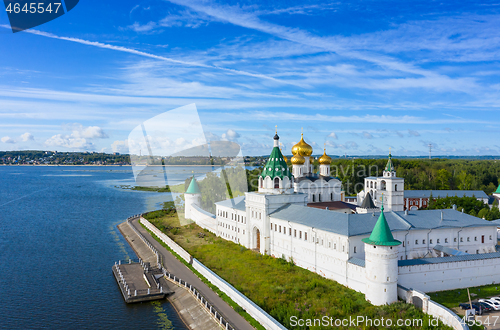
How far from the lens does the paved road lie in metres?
20.0

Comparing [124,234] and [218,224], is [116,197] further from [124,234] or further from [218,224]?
[218,224]

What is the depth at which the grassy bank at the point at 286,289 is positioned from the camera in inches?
774

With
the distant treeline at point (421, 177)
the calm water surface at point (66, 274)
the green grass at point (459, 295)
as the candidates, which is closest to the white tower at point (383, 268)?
the green grass at point (459, 295)

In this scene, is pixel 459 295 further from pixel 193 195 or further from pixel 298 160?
pixel 193 195

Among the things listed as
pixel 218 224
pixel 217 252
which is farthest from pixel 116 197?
pixel 217 252

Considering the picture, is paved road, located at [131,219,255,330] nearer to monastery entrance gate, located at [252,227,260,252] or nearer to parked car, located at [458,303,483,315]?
monastery entrance gate, located at [252,227,260,252]

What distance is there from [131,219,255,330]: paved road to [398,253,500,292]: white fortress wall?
9.52 metres

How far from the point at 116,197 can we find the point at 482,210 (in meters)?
67.1

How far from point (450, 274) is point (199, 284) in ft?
51.9

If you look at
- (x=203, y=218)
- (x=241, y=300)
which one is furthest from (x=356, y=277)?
(x=203, y=218)

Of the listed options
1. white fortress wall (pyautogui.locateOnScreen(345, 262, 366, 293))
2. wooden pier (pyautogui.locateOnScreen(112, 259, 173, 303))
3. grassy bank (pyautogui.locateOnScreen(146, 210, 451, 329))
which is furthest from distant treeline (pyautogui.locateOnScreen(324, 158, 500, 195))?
wooden pier (pyautogui.locateOnScreen(112, 259, 173, 303))

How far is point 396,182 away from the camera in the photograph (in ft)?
143

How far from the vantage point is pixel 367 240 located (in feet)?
70.7

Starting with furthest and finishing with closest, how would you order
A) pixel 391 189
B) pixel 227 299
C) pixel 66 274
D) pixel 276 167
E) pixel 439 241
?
1. pixel 391 189
2. pixel 276 167
3. pixel 66 274
4. pixel 439 241
5. pixel 227 299
